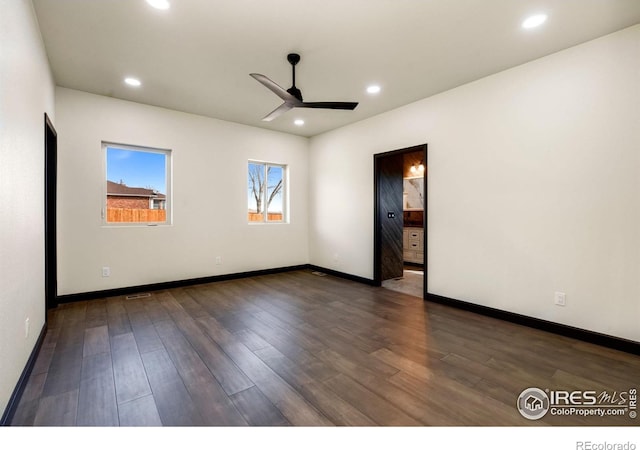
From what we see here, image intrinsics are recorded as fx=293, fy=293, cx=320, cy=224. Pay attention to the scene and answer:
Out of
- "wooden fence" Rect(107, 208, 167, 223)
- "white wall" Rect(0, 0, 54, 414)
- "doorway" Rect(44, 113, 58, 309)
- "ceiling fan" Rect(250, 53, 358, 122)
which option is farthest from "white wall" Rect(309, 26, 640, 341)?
"doorway" Rect(44, 113, 58, 309)

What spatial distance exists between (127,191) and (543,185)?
532 cm

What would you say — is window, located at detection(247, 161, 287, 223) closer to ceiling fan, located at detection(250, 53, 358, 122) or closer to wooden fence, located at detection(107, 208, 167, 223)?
wooden fence, located at detection(107, 208, 167, 223)

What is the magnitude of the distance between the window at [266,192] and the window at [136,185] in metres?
1.43

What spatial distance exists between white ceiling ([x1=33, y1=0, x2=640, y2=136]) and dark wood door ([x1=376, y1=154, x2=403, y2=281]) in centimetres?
132

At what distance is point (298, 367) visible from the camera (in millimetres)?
2252

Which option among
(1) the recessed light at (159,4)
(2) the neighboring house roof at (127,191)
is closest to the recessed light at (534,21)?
(1) the recessed light at (159,4)

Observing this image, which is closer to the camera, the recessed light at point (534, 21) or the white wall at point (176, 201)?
the recessed light at point (534, 21)

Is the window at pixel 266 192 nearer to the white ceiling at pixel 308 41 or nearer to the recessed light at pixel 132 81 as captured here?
the white ceiling at pixel 308 41

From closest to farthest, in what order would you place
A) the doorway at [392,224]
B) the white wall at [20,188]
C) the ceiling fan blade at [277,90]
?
the white wall at [20,188] < the ceiling fan blade at [277,90] < the doorway at [392,224]

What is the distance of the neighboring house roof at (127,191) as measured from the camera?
421 cm

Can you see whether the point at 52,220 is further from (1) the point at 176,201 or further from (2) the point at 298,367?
Answer: (2) the point at 298,367

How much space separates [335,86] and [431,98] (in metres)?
1.36

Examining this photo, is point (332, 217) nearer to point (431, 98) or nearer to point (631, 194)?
point (431, 98)

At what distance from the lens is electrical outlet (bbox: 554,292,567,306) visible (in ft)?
9.48
